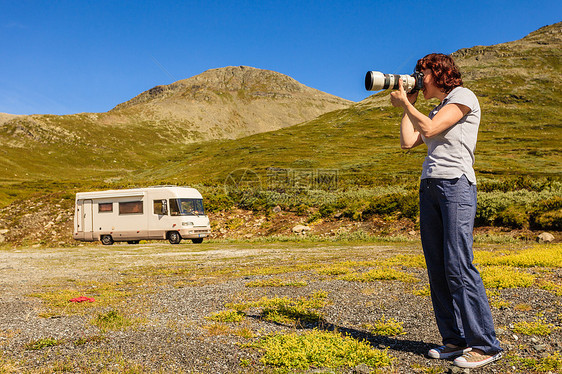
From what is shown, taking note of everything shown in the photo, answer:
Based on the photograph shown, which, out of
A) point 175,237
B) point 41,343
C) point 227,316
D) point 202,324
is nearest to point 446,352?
point 227,316

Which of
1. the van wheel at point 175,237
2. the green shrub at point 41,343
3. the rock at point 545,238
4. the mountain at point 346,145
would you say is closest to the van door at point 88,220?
the van wheel at point 175,237

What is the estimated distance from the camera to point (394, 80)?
4.38 metres

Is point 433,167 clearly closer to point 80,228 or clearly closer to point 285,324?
point 285,324

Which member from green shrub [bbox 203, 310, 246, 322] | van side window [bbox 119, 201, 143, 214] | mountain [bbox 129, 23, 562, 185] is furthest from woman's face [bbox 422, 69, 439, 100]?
mountain [bbox 129, 23, 562, 185]

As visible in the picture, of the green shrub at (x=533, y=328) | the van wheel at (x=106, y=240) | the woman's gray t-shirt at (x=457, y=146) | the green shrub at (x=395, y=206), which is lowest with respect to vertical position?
the van wheel at (x=106, y=240)

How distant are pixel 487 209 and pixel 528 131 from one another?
3168 inches

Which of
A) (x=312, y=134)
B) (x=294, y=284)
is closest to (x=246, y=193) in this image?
(x=294, y=284)

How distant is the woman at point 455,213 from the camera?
396cm

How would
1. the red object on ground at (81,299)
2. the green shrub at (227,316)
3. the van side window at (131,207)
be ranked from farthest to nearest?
the van side window at (131,207) < the red object on ground at (81,299) < the green shrub at (227,316)

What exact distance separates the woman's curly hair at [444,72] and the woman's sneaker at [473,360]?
2.73 metres

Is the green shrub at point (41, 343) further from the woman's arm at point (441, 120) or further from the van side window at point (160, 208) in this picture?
the van side window at point (160, 208)

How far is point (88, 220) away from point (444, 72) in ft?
95.0

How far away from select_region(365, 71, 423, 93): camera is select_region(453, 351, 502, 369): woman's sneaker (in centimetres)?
281

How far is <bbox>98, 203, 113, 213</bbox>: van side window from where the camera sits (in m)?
27.8
